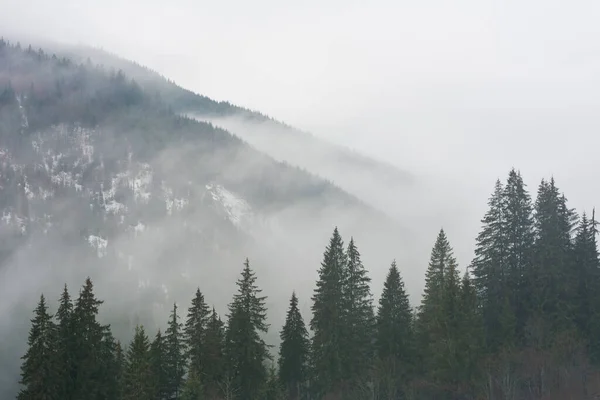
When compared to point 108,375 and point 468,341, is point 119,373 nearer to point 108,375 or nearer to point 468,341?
point 108,375

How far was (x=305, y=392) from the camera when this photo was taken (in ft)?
189

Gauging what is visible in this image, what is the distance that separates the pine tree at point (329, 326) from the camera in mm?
52906

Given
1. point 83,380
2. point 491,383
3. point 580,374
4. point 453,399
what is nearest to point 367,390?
point 453,399

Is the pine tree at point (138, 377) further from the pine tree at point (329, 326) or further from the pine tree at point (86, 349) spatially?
the pine tree at point (329, 326)

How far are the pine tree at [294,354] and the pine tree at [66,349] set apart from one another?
19411mm

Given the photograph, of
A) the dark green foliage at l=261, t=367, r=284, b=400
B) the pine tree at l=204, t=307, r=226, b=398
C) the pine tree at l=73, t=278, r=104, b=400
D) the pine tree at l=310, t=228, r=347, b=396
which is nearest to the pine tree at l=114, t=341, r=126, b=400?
the pine tree at l=73, t=278, r=104, b=400

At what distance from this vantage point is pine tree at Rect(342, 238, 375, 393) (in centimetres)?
5259

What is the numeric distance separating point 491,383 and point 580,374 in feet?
24.9

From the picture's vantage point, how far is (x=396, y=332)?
177 ft

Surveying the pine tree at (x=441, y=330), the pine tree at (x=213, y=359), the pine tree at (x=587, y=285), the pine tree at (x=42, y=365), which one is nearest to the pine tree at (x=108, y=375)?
the pine tree at (x=42, y=365)

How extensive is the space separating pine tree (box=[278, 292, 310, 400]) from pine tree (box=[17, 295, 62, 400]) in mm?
20810

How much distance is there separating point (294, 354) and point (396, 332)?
9.85 m

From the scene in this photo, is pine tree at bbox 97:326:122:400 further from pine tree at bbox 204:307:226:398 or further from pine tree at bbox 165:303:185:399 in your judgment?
pine tree at bbox 204:307:226:398

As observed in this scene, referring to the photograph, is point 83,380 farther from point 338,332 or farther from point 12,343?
point 12,343
